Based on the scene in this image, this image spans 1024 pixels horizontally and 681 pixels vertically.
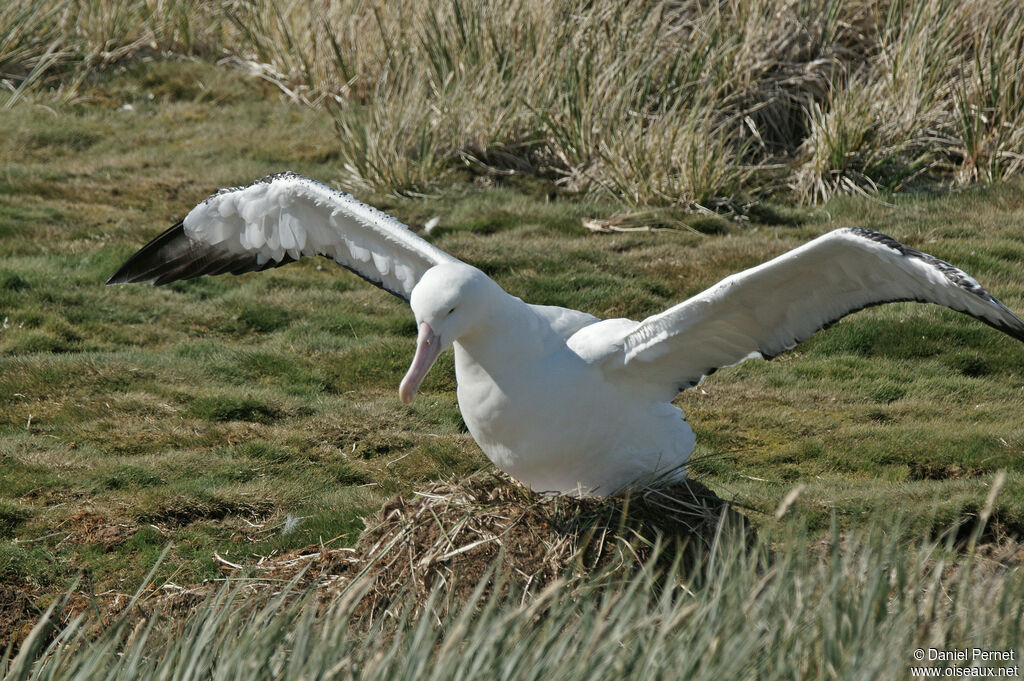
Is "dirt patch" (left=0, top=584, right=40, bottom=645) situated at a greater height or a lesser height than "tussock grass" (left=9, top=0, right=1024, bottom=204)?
lesser

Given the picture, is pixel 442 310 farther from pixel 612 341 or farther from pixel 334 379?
pixel 334 379

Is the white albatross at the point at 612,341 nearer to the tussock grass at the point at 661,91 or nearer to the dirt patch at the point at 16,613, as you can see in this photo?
the dirt patch at the point at 16,613

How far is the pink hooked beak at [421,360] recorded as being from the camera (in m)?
4.04

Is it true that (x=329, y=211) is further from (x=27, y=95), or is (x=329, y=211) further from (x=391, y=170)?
(x=27, y=95)

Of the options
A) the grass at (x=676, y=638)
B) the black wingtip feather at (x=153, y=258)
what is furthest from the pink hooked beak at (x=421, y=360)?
the black wingtip feather at (x=153, y=258)

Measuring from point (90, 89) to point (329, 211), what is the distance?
805 cm

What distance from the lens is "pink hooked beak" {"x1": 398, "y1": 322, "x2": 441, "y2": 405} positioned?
4.04 m

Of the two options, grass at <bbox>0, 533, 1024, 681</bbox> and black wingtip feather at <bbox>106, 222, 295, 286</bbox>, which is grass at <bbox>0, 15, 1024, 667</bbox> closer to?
grass at <bbox>0, 533, 1024, 681</bbox>

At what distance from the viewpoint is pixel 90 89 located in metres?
12.0

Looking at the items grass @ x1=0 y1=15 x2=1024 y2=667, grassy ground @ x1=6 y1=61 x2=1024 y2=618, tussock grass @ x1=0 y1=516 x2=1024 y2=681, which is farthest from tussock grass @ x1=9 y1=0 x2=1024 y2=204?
tussock grass @ x1=0 y1=516 x2=1024 y2=681

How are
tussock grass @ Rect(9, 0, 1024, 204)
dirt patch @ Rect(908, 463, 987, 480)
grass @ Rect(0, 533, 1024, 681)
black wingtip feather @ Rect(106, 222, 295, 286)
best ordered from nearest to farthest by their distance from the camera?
grass @ Rect(0, 533, 1024, 681), black wingtip feather @ Rect(106, 222, 295, 286), dirt patch @ Rect(908, 463, 987, 480), tussock grass @ Rect(9, 0, 1024, 204)

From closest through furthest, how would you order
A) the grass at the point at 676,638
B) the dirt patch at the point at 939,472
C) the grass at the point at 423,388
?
1. the grass at the point at 676,638
2. the grass at the point at 423,388
3. the dirt patch at the point at 939,472

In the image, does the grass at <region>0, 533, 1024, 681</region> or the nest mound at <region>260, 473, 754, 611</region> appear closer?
the grass at <region>0, 533, 1024, 681</region>

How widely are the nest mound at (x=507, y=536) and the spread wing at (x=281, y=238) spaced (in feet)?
3.63
